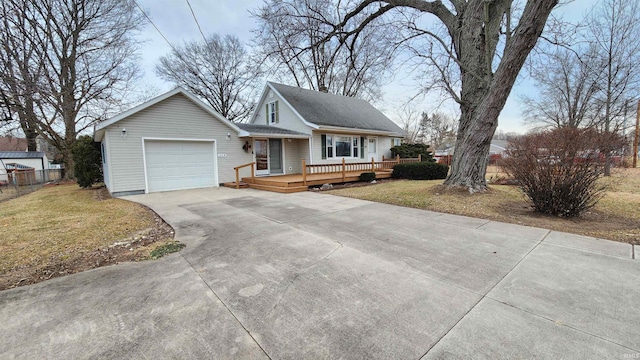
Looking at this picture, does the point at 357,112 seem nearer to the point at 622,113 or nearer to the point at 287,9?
the point at 287,9

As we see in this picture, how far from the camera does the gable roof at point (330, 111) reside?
584 inches

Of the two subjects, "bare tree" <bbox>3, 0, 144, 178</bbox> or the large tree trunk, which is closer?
the large tree trunk

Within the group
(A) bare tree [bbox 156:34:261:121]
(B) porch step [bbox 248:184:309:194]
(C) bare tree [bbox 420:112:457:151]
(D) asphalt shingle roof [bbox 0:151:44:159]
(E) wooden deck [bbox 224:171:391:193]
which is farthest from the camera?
(C) bare tree [bbox 420:112:457:151]

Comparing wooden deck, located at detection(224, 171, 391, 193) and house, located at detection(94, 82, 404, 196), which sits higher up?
house, located at detection(94, 82, 404, 196)

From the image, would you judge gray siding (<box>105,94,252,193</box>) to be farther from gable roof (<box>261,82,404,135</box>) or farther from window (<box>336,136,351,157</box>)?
window (<box>336,136,351,157</box>)

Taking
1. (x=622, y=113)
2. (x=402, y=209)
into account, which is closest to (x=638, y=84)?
(x=622, y=113)

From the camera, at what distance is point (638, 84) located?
47.2 ft

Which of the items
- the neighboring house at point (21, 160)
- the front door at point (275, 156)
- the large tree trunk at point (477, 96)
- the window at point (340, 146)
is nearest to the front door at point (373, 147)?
the window at point (340, 146)

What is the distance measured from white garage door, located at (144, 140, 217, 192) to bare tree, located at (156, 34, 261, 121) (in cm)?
1359

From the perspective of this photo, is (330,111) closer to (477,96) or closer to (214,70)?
(477,96)

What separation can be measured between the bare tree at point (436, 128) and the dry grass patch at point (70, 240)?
38735mm

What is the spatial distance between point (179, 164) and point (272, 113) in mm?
7267

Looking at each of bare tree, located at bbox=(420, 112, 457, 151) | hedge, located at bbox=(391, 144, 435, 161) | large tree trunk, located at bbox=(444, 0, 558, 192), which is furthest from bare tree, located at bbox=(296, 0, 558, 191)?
bare tree, located at bbox=(420, 112, 457, 151)

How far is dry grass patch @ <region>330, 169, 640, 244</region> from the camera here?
482 centimetres
